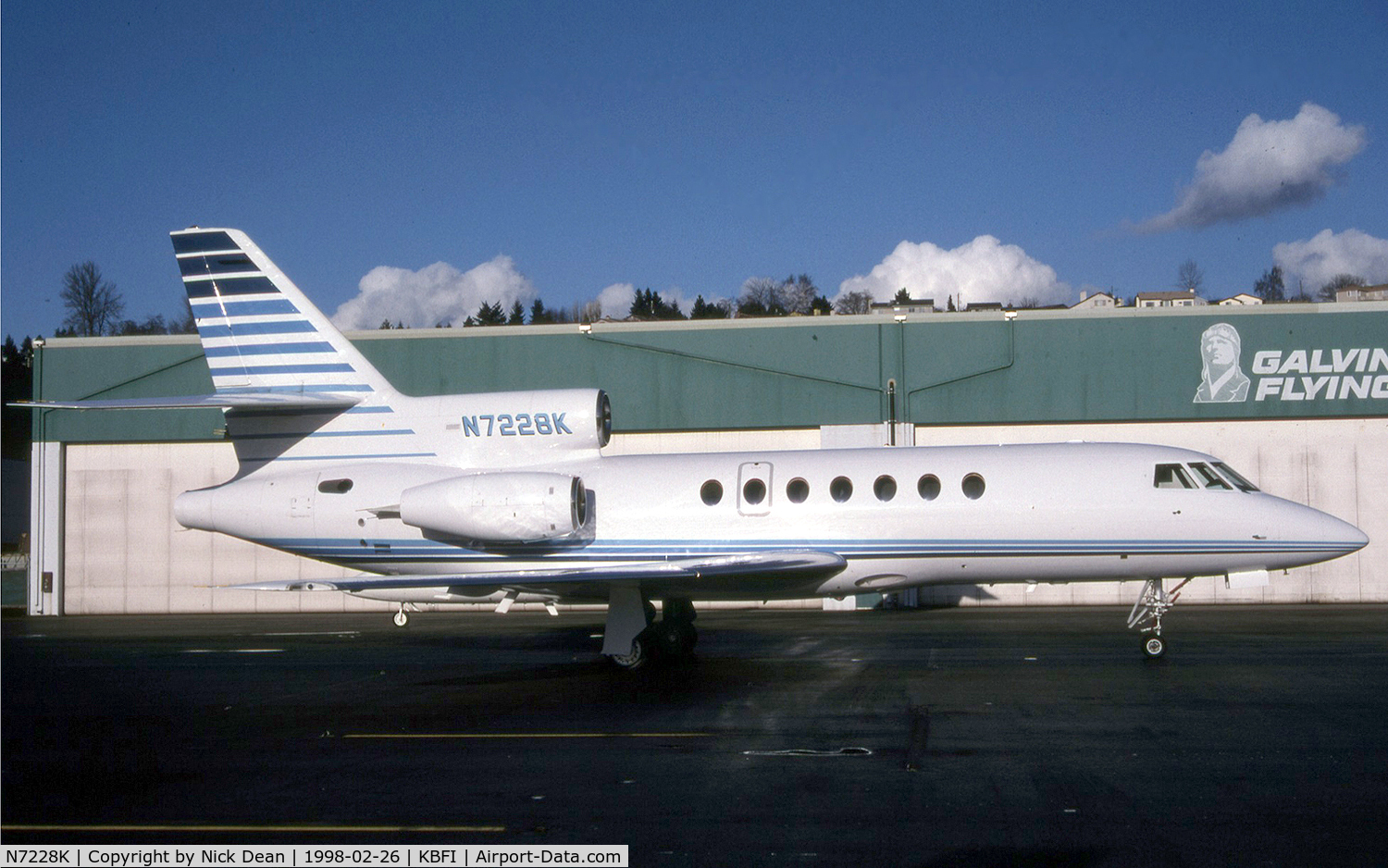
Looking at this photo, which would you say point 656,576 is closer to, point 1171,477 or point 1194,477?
point 1171,477

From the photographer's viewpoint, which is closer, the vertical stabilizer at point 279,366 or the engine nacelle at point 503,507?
the engine nacelle at point 503,507

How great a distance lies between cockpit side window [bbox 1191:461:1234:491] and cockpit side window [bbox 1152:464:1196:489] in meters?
0.16

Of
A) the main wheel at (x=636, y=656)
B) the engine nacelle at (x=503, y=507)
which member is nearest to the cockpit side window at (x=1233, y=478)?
the main wheel at (x=636, y=656)

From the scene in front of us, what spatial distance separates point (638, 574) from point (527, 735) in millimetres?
3613

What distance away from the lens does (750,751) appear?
941 centimetres

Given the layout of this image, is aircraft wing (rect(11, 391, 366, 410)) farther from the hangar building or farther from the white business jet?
the hangar building

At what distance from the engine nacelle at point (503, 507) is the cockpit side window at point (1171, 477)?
7.88 m

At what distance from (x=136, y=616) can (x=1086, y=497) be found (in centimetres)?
2380

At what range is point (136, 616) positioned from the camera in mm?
27672

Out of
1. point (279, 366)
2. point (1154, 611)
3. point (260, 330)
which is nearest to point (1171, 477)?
point (1154, 611)

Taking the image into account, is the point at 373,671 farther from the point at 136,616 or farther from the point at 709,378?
the point at 136,616

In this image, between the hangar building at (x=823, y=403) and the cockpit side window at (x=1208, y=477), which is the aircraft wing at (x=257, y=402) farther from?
the cockpit side window at (x=1208, y=477)

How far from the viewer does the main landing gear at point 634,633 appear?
1458 cm

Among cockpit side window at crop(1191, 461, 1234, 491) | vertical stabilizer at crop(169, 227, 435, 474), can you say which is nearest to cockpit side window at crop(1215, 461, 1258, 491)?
cockpit side window at crop(1191, 461, 1234, 491)
